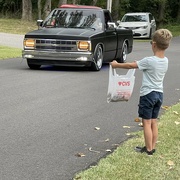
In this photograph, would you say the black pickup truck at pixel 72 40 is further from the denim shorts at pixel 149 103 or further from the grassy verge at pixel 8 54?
the denim shorts at pixel 149 103

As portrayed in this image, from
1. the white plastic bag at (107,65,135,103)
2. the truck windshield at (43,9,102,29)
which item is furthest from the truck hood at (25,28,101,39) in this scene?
the white plastic bag at (107,65,135,103)

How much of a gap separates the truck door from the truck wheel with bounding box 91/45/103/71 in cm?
39

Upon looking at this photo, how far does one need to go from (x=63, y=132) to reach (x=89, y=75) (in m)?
6.15

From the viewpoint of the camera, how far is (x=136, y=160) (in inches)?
193

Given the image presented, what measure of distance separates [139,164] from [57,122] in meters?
2.15

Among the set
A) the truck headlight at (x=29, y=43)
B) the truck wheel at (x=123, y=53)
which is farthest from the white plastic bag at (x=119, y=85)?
the truck wheel at (x=123, y=53)

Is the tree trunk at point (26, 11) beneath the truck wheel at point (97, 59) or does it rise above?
beneath

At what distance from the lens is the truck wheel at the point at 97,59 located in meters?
12.8

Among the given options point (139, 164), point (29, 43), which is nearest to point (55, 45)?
point (29, 43)

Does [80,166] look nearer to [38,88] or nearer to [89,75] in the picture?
[38,88]

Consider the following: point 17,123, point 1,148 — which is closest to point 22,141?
point 1,148

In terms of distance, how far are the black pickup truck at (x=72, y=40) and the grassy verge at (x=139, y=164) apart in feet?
22.1

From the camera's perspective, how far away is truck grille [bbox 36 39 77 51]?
40.8ft

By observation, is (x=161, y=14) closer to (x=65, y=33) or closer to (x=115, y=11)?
(x=115, y=11)
